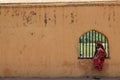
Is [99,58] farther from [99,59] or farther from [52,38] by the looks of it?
[52,38]

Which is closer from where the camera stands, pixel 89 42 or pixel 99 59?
pixel 99 59

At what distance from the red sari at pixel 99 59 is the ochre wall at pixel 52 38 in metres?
0.23

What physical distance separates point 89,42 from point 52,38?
4.76ft

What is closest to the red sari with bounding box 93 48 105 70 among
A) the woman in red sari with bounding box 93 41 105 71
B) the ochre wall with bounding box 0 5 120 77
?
the woman in red sari with bounding box 93 41 105 71

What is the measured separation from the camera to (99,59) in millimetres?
11938

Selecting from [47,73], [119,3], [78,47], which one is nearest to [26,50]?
[47,73]

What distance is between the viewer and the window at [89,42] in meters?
12.2

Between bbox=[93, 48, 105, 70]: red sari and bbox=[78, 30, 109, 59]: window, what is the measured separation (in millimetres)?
294

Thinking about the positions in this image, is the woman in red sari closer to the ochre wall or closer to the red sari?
the red sari

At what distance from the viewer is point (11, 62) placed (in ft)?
40.1

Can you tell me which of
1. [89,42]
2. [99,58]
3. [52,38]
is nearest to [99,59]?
[99,58]

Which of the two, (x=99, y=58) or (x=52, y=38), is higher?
(x=52, y=38)

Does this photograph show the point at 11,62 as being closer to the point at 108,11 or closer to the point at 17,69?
the point at 17,69

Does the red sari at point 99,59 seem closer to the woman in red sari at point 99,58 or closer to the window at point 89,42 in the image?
the woman in red sari at point 99,58
